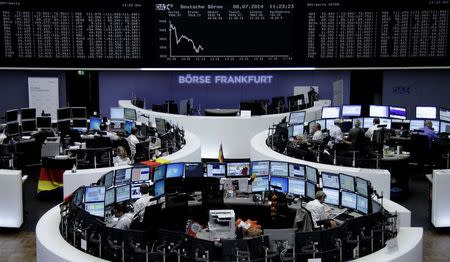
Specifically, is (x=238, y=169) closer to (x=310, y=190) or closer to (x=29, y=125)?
(x=310, y=190)

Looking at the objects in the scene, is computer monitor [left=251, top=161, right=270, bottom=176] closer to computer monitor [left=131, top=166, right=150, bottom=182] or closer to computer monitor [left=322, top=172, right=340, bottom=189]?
computer monitor [left=322, top=172, right=340, bottom=189]

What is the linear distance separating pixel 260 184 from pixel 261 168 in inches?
9.9

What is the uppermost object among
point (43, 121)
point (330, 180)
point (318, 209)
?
point (43, 121)

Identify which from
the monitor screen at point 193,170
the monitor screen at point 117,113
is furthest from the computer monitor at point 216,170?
the monitor screen at point 117,113

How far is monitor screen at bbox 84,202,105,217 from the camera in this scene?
32.2ft

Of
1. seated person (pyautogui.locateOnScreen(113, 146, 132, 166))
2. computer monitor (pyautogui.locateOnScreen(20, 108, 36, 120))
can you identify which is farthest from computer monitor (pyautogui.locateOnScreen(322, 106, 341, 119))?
computer monitor (pyautogui.locateOnScreen(20, 108, 36, 120))

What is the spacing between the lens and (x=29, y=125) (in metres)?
16.7

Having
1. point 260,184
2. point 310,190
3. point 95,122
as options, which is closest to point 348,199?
point 310,190

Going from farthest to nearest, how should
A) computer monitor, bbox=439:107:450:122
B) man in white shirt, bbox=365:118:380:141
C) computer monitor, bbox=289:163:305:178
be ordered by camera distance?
computer monitor, bbox=439:107:450:122 → man in white shirt, bbox=365:118:380:141 → computer monitor, bbox=289:163:305:178

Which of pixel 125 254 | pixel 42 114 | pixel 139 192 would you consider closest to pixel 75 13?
pixel 42 114

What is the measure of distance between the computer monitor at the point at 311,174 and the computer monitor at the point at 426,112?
21.0 feet

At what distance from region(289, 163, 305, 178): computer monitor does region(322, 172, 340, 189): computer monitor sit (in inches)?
16.9

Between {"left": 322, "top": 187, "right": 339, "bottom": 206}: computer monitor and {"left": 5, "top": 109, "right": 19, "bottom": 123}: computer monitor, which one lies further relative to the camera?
{"left": 5, "top": 109, "right": 19, "bottom": 123}: computer monitor

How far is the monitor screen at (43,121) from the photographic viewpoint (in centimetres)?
1669
